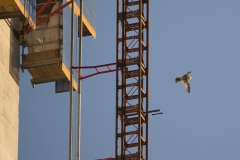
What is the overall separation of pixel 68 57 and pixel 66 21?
6.67 feet

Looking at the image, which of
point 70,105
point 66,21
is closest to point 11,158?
point 70,105

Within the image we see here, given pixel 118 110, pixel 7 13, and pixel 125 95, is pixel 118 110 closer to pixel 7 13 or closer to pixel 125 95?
pixel 125 95

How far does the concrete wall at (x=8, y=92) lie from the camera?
71875 millimetres

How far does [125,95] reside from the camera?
251 ft

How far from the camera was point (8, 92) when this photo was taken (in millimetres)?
72875

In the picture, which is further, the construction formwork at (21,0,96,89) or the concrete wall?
the construction formwork at (21,0,96,89)

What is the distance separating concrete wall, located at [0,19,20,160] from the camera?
236 ft

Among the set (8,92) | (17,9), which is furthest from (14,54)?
(17,9)
